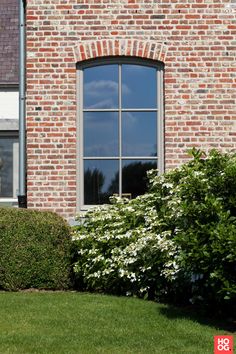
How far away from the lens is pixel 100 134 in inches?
401

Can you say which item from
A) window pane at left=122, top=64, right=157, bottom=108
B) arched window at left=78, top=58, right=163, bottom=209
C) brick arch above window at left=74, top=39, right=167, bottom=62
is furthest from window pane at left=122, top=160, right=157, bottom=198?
brick arch above window at left=74, top=39, right=167, bottom=62

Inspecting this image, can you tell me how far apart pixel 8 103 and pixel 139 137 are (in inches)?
307

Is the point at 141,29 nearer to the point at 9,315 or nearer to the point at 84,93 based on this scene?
the point at 84,93

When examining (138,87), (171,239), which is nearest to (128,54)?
(138,87)

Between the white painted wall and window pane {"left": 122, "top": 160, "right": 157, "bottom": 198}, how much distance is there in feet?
24.7

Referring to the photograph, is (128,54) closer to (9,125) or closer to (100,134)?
(100,134)

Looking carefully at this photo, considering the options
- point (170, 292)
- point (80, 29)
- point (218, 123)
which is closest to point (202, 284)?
point (170, 292)

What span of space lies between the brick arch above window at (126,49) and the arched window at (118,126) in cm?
13

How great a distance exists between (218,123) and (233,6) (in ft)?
5.68

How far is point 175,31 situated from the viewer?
399 inches

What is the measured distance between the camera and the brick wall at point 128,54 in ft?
32.9

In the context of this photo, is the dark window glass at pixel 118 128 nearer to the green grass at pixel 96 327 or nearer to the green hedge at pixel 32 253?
the green hedge at pixel 32 253

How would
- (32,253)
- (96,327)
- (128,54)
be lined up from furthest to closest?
(128,54)
(32,253)
(96,327)

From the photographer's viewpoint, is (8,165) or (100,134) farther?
(8,165)
